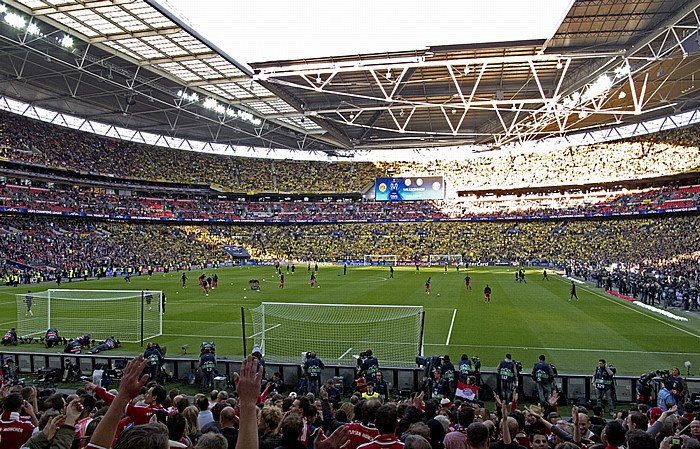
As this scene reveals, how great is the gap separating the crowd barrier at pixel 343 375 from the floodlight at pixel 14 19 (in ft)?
69.9

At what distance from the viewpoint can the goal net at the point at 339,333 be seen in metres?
17.8

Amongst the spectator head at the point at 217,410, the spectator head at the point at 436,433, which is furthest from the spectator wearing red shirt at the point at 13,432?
the spectator head at the point at 436,433

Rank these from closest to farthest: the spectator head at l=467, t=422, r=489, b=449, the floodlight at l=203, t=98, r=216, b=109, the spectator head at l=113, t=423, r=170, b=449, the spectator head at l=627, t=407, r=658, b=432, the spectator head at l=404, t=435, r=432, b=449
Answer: the spectator head at l=113, t=423, r=170, b=449 < the spectator head at l=404, t=435, r=432, b=449 < the spectator head at l=467, t=422, r=489, b=449 < the spectator head at l=627, t=407, r=658, b=432 < the floodlight at l=203, t=98, r=216, b=109

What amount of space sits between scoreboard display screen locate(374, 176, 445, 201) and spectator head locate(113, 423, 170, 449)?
233 ft

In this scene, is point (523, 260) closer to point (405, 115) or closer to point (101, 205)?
point (405, 115)

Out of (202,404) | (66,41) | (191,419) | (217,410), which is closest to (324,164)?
(66,41)

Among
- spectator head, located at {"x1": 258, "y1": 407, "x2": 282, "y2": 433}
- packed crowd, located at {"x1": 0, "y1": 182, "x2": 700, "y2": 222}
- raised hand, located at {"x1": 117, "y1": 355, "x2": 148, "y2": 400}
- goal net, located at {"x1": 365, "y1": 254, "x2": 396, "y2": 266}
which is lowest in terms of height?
goal net, located at {"x1": 365, "y1": 254, "x2": 396, "y2": 266}

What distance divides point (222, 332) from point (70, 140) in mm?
57458

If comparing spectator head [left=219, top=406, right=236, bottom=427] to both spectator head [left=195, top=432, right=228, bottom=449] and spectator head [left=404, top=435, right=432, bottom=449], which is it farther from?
spectator head [left=404, top=435, right=432, bottom=449]

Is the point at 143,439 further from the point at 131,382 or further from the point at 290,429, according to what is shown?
the point at 290,429

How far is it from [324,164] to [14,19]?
67274 millimetres

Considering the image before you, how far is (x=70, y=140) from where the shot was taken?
66812 mm

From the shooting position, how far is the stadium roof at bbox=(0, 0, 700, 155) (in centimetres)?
2803

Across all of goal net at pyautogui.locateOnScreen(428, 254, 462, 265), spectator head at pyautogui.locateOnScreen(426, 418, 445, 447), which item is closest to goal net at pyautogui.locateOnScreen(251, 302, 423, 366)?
spectator head at pyautogui.locateOnScreen(426, 418, 445, 447)
